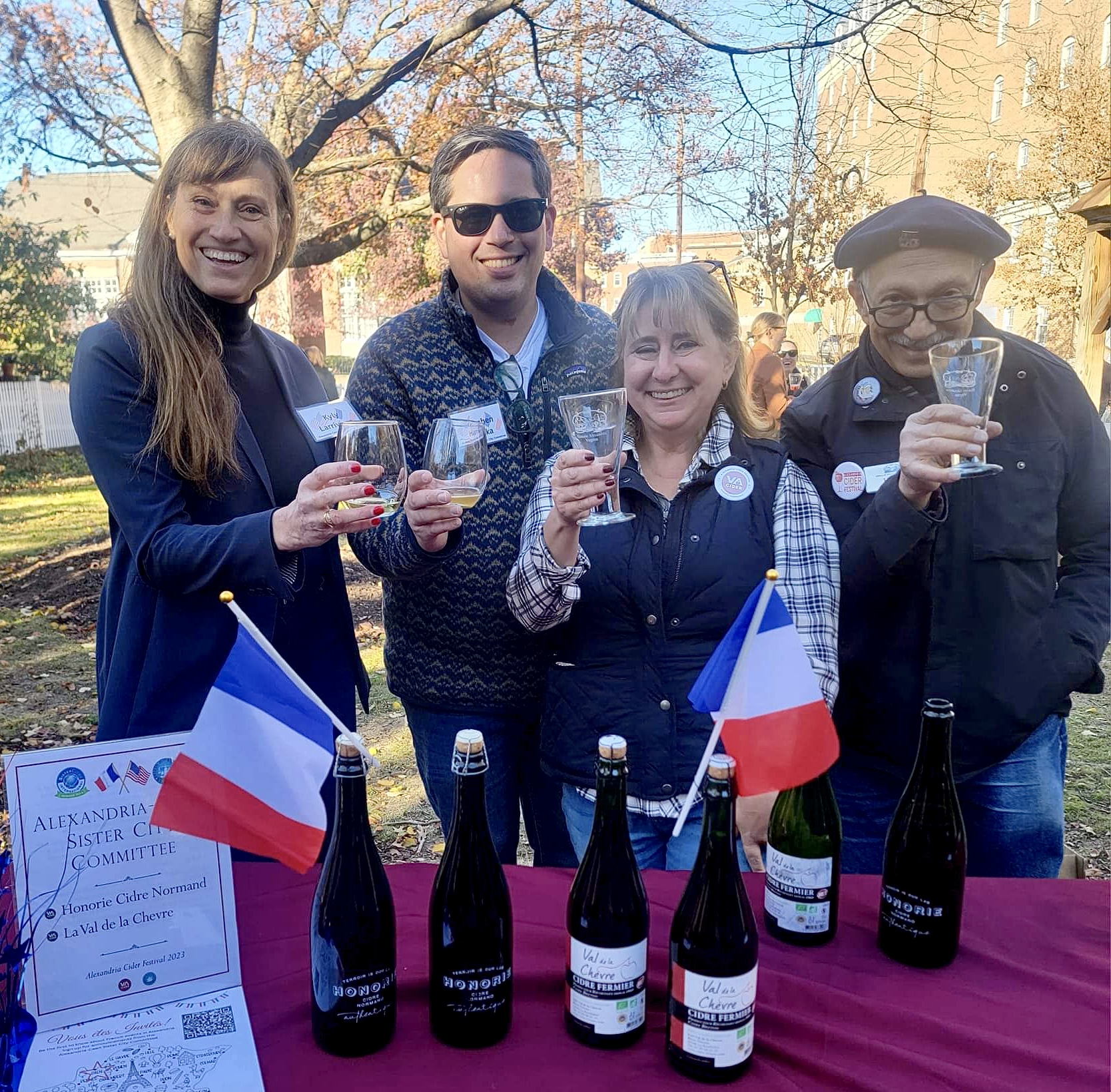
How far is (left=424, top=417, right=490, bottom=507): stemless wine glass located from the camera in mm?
1773

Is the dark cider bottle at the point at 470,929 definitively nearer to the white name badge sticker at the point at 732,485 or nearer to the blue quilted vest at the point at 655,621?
the blue quilted vest at the point at 655,621

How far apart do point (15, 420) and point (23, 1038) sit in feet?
63.3

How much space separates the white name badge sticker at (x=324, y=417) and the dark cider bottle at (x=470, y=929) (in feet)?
3.94

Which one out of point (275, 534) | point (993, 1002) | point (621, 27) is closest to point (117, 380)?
point (275, 534)

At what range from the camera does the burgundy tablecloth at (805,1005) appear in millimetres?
1219

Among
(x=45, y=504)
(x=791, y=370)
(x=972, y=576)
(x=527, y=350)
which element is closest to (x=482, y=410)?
(x=527, y=350)

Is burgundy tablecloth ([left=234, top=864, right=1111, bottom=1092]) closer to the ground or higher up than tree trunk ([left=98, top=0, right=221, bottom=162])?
closer to the ground

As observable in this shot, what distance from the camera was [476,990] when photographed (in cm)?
126

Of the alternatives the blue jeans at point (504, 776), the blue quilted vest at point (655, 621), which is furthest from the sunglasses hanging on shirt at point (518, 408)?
the blue jeans at point (504, 776)

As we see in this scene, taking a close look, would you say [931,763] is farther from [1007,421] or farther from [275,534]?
[275,534]

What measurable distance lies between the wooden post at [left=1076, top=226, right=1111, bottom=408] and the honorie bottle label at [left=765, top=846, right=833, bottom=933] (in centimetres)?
763

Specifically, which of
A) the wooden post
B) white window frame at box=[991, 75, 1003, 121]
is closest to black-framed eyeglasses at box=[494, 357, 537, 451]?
the wooden post

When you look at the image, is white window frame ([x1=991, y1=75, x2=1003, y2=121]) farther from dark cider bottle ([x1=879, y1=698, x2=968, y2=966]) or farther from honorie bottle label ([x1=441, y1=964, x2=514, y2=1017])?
honorie bottle label ([x1=441, y1=964, x2=514, y2=1017])

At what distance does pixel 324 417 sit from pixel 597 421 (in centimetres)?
83
